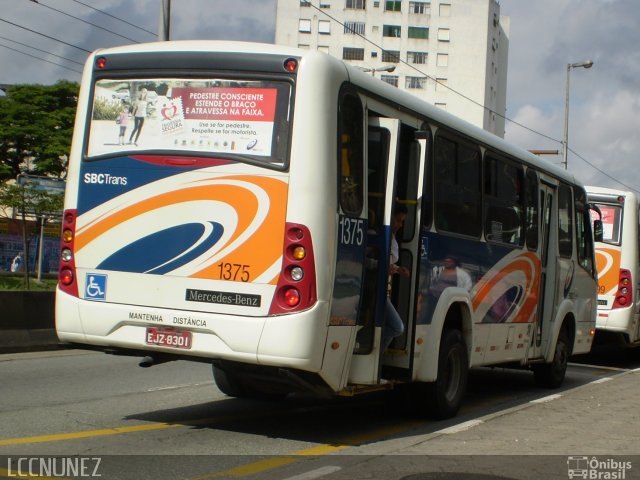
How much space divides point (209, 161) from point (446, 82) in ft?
295

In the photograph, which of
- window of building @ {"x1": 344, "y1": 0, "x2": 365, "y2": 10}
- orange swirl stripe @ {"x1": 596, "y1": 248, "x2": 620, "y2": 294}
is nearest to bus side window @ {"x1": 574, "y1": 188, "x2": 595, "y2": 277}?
orange swirl stripe @ {"x1": 596, "y1": 248, "x2": 620, "y2": 294}

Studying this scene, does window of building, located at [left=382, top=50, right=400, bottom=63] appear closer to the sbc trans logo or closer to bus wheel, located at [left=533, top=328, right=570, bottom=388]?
bus wheel, located at [left=533, top=328, right=570, bottom=388]

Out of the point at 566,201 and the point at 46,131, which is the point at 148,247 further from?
the point at 46,131

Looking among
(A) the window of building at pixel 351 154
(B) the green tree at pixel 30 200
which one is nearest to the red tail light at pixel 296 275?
(A) the window of building at pixel 351 154

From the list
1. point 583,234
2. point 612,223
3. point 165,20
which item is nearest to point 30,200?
point 165,20

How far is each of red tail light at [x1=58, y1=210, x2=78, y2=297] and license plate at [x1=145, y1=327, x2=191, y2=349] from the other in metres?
0.87

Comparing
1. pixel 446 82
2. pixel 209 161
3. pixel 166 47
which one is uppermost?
pixel 446 82

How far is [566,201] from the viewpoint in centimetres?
1356

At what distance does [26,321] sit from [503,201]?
7909mm

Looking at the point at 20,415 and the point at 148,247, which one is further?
the point at 20,415

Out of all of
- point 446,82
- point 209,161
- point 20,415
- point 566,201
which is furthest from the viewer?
point 446,82

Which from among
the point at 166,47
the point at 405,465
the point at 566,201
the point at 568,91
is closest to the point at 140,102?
the point at 166,47

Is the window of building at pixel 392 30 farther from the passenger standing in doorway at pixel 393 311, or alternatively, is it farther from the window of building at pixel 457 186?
the passenger standing in doorway at pixel 393 311

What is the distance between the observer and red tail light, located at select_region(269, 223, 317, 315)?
7160 millimetres
